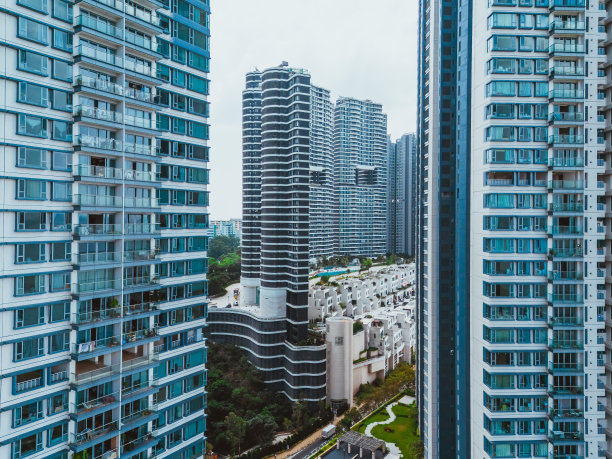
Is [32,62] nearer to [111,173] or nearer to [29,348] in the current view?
[111,173]

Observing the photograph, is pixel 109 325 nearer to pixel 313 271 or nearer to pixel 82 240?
pixel 82 240

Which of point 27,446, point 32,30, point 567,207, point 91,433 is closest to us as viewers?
point 27,446

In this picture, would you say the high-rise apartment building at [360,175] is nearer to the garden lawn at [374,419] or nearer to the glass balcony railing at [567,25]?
the garden lawn at [374,419]

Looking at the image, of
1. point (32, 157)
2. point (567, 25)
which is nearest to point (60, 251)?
point (32, 157)

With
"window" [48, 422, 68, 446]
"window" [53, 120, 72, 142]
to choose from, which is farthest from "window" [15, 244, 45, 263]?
"window" [48, 422, 68, 446]

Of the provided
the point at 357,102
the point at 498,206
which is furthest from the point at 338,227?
the point at 498,206

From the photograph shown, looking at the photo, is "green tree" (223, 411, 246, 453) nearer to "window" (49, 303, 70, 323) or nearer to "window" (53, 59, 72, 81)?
"window" (49, 303, 70, 323)

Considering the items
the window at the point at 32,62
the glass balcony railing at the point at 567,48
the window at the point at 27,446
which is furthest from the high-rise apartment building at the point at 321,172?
the window at the point at 27,446
